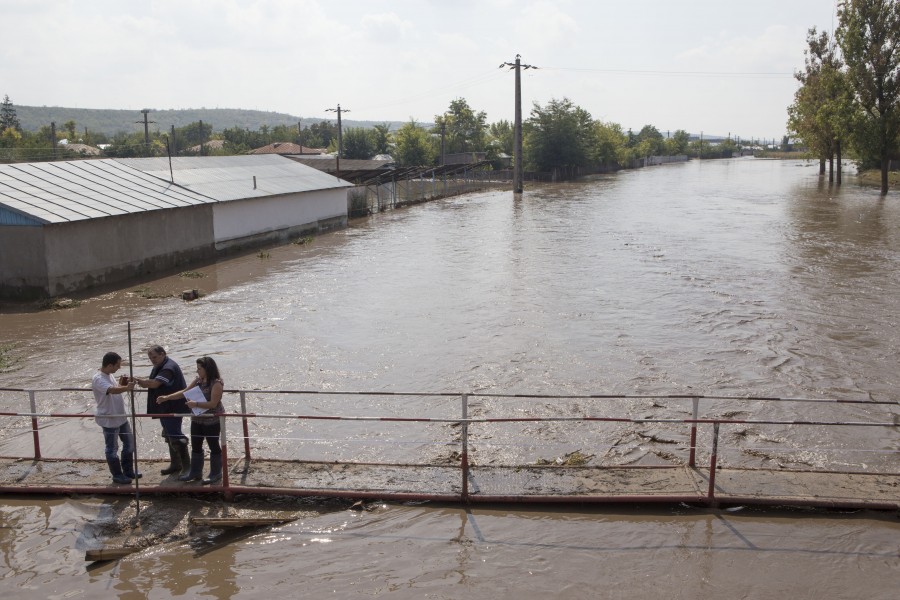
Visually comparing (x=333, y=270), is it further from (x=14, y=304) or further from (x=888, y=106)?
(x=888, y=106)

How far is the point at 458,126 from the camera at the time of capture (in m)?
110

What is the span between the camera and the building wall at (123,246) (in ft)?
68.4

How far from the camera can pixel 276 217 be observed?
112 feet

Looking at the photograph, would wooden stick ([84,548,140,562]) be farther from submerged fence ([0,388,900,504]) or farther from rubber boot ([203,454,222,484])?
submerged fence ([0,388,900,504])

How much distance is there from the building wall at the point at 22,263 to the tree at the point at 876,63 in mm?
51283

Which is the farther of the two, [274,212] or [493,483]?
[274,212]

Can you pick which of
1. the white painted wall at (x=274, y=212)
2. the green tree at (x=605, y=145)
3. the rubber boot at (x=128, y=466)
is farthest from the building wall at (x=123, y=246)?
the green tree at (x=605, y=145)

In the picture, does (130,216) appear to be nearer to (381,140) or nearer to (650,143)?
(381,140)

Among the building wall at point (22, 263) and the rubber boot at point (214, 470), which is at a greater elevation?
the building wall at point (22, 263)

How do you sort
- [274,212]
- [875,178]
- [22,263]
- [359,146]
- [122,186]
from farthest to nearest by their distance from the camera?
[359,146] → [875,178] → [274,212] → [122,186] → [22,263]

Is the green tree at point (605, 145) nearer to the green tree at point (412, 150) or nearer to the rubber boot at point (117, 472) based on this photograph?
the green tree at point (412, 150)

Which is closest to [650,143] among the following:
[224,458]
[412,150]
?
[412,150]

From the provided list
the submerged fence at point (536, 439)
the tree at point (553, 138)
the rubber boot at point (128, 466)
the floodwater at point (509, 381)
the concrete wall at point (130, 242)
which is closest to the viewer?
the floodwater at point (509, 381)

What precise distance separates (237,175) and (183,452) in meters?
27.1
